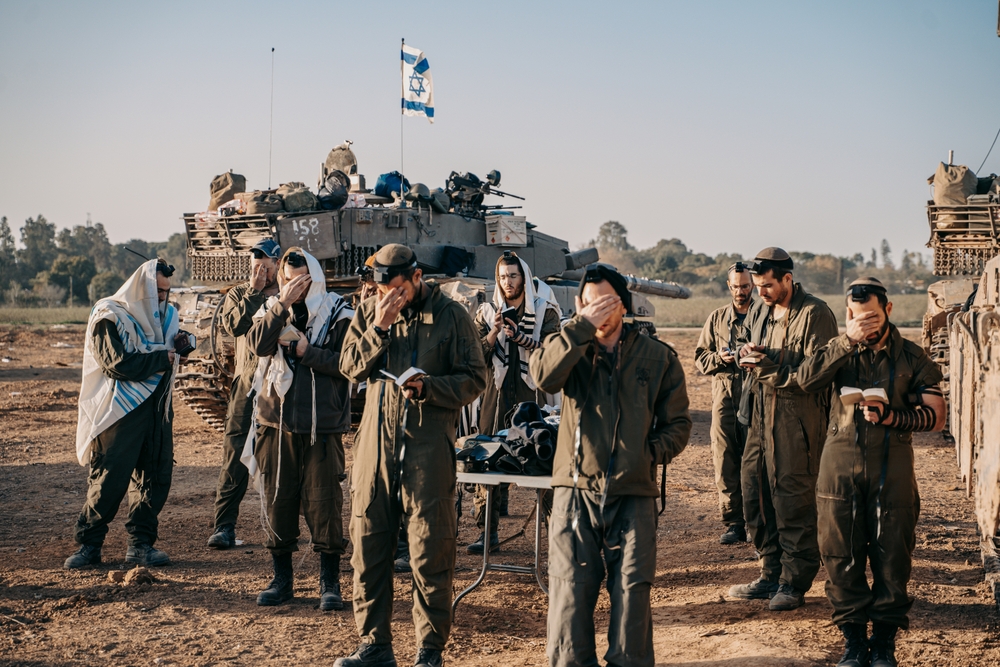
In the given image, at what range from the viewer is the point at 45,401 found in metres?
16.5

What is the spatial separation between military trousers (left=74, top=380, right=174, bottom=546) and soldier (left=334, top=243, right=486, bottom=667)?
2640 mm

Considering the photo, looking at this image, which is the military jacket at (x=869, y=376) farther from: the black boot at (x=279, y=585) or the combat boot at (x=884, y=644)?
the black boot at (x=279, y=585)

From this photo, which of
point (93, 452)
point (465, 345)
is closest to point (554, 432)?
point (465, 345)

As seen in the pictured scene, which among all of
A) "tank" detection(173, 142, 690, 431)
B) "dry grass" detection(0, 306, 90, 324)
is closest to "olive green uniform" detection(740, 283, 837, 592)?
"tank" detection(173, 142, 690, 431)

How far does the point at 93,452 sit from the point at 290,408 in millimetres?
1901

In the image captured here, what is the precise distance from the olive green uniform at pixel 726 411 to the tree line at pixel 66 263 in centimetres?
4229

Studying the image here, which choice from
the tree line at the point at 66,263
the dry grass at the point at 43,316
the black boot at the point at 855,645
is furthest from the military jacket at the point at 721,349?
the tree line at the point at 66,263

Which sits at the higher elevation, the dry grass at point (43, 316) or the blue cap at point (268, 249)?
the blue cap at point (268, 249)

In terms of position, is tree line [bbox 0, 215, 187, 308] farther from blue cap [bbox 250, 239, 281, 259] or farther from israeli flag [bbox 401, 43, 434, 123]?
blue cap [bbox 250, 239, 281, 259]

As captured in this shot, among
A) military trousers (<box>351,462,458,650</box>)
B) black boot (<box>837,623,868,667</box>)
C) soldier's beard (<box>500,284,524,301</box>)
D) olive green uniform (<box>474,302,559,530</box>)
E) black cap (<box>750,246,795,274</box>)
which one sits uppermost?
black cap (<box>750,246,795,274</box>)

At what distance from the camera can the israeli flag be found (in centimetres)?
1411

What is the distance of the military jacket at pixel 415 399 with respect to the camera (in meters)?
4.76

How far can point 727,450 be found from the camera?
7.35 meters

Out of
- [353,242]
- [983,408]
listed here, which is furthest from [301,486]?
[353,242]
